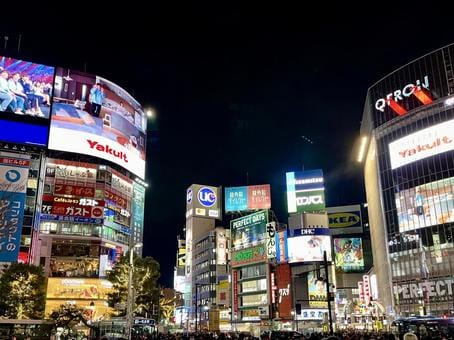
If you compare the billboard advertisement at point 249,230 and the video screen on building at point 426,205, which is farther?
the billboard advertisement at point 249,230

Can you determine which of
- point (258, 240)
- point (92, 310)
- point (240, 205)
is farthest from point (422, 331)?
point (240, 205)

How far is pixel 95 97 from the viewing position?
77.0 meters

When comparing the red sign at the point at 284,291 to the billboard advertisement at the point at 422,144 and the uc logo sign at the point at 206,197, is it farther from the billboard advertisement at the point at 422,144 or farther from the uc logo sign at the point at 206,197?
the uc logo sign at the point at 206,197

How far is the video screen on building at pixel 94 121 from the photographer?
72.4m

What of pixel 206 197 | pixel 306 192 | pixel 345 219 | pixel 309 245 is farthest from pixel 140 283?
pixel 206 197

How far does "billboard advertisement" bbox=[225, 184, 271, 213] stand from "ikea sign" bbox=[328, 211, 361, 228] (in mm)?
22708

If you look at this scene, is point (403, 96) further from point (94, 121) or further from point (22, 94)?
point (22, 94)

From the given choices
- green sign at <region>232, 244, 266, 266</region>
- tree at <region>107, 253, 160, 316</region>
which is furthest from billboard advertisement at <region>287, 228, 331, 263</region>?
tree at <region>107, 253, 160, 316</region>

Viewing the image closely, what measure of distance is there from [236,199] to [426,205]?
4928cm

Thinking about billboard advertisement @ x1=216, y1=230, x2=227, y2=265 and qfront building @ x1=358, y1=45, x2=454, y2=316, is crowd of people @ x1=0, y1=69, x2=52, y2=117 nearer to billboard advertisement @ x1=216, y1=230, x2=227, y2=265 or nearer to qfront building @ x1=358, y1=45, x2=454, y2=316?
qfront building @ x1=358, y1=45, x2=454, y2=316

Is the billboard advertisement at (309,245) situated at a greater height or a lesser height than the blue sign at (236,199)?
lesser

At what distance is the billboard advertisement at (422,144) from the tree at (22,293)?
4739 centimetres

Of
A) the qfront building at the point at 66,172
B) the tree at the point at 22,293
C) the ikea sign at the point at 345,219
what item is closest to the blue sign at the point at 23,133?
the qfront building at the point at 66,172

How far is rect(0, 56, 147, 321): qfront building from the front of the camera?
68750 millimetres
